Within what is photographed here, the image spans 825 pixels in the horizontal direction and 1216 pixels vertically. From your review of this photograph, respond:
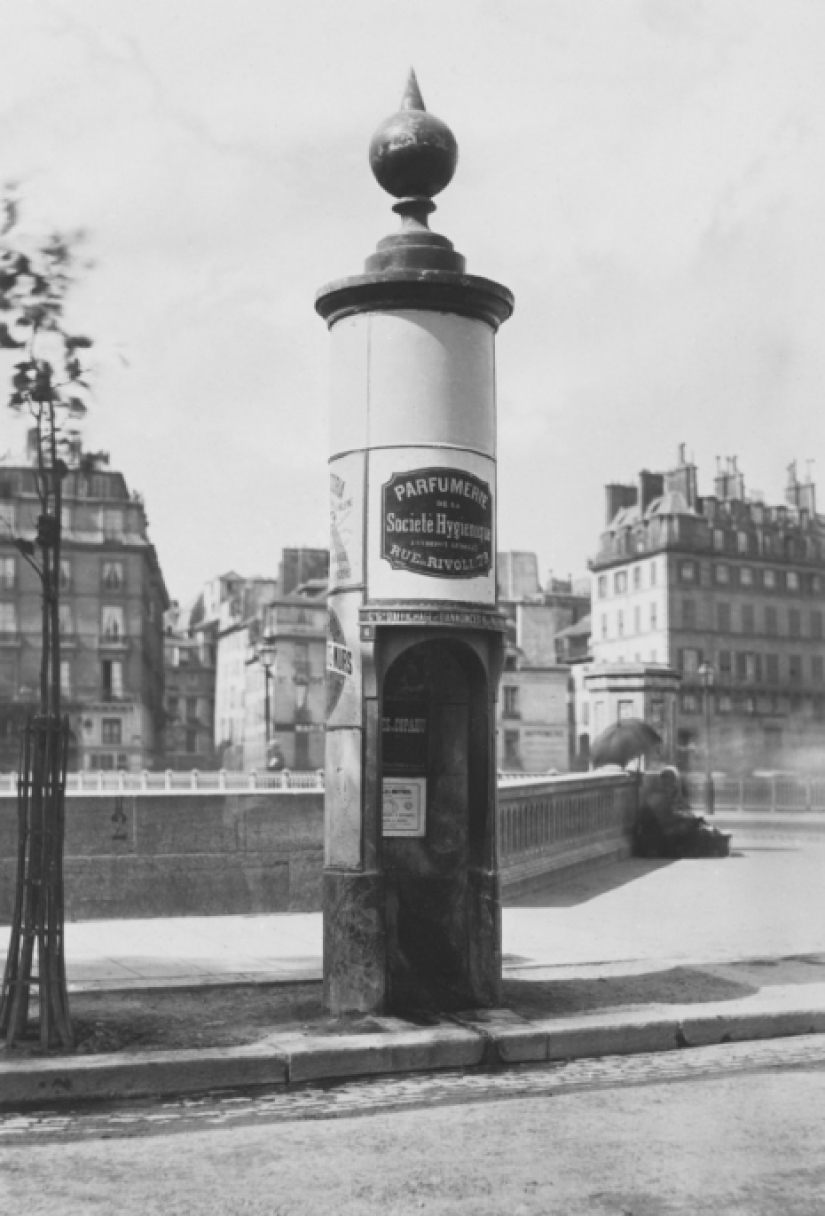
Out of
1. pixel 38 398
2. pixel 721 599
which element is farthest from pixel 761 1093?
pixel 721 599

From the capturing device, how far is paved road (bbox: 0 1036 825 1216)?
522 centimetres

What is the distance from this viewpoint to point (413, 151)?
866 cm

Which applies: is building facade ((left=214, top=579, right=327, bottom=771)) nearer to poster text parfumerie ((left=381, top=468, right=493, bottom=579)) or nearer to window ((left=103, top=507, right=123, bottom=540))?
window ((left=103, top=507, right=123, bottom=540))

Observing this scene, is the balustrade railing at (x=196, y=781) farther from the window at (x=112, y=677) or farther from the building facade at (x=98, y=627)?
the window at (x=112, y=677)

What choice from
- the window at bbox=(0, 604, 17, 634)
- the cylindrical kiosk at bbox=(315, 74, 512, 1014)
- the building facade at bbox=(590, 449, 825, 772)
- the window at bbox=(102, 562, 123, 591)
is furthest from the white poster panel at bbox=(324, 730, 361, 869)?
the building facade at bbox=(590, 449, 825, 772)

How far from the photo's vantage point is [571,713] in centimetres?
10719

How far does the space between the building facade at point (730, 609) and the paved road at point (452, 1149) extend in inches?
3306

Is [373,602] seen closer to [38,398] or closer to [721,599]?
[38,398]

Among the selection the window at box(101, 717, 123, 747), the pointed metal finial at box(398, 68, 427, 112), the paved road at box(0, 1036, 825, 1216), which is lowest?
the paved road at box(0, 1036, 825, 1216)

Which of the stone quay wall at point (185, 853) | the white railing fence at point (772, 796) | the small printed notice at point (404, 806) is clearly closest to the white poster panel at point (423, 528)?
the small printed notice at point (404, 806)

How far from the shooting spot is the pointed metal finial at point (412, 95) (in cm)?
882

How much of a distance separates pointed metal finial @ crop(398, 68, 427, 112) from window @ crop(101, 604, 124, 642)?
76.6 meters

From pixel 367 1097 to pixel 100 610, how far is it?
7915cm

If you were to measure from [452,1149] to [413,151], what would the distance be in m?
5.66
